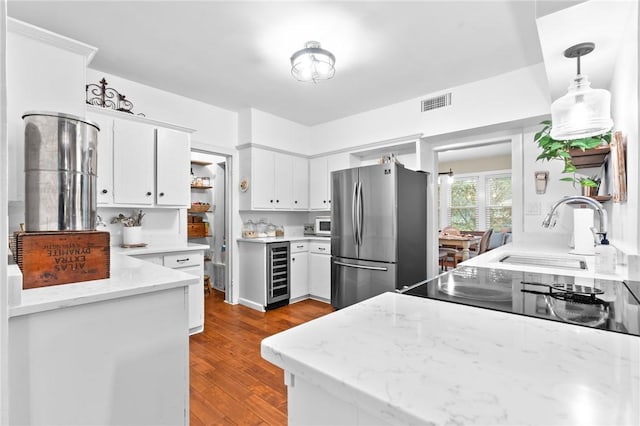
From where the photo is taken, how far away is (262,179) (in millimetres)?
3961

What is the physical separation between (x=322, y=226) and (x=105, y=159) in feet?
8.62

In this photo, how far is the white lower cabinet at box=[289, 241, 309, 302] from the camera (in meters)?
3.95

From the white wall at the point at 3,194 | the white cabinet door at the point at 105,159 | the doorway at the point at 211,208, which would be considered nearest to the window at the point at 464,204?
the doorway at the point at 211,208

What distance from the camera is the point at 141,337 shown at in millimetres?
1227

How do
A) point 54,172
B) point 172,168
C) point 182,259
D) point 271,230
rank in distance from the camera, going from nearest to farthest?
point 54,172 < point 182,259 < point 172,168 < point 271,230

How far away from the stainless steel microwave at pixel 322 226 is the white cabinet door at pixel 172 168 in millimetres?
1818

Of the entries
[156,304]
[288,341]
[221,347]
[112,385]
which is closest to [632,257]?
[288,341]

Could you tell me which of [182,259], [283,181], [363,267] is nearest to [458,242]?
[363,267]

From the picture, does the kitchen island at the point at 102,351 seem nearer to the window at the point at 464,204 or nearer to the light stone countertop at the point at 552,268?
the light stone countertop at the point at 552,268

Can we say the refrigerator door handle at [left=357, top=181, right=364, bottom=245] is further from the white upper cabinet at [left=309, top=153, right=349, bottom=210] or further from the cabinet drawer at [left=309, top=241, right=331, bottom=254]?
the white upper cabinet at [left=309, top=153, right=349, bottom=210]

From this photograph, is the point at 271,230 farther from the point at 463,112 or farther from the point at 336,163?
the point at 463,112

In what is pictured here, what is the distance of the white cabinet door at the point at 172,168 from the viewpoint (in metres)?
2.98

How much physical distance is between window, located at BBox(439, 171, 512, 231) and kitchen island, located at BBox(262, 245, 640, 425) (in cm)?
709

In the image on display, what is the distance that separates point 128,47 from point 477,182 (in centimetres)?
718
